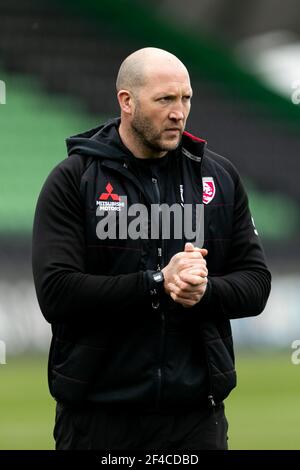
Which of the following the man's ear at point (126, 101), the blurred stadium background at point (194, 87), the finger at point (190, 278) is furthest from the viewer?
the blurred stadium background at point (194, 87)

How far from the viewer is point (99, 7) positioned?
23.2ft

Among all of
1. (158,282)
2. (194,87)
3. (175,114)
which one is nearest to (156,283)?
(158,282)

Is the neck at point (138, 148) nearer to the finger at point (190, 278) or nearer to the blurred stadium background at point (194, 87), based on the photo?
the finger at point (190, 278)

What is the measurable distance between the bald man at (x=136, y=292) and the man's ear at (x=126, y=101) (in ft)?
0.04

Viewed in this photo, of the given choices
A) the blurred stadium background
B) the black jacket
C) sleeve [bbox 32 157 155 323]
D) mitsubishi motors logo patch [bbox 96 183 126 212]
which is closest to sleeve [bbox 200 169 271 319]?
the black jacket

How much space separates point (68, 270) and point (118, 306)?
6.8 inches

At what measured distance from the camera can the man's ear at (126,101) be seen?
9.52 feet

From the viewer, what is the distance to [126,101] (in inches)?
115

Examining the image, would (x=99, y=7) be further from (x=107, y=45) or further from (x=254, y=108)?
(x=254, y=108)

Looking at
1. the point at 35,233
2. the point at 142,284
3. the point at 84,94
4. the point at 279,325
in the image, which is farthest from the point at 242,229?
the point at 84,94

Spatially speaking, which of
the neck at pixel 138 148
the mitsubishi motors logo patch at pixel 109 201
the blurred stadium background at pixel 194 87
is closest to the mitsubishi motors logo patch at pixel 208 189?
the neck at pixel 138 148

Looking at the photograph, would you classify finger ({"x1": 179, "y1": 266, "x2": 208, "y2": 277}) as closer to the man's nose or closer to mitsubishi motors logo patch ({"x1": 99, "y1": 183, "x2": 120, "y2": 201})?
mitsubishi motors logo patch ({"x1": 99, "y1": 183, "x2": 120, "y2": 201})
